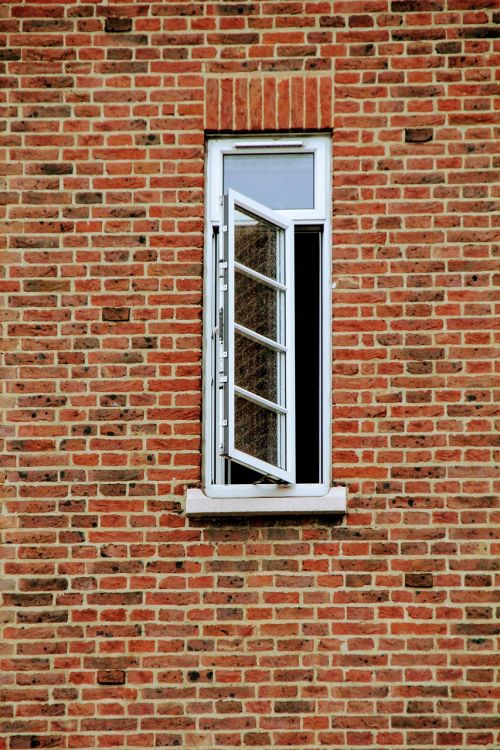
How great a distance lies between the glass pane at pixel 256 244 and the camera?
6492mm

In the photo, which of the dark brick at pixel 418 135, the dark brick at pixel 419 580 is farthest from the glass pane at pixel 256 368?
the dark brick at pixel 418 135

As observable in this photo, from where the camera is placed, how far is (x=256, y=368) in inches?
253

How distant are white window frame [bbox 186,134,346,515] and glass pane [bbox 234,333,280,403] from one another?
0.30m

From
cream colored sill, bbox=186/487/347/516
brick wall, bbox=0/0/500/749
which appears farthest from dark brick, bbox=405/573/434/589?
cream colored sill, bbox=186/487/347/516

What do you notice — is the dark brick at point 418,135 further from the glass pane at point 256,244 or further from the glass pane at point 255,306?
the glass pane at point 255,306

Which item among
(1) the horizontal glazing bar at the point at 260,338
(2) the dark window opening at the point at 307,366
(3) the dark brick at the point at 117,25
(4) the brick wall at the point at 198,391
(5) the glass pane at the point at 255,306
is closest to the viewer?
(4) the brick wall at the point at 198,391

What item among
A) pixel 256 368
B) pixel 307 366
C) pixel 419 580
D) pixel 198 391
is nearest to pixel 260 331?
pixel 256 368

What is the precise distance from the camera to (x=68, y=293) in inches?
259

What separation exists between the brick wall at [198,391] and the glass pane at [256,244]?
26 cm

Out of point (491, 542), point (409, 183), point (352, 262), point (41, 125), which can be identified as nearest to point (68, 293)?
point (41, 125)

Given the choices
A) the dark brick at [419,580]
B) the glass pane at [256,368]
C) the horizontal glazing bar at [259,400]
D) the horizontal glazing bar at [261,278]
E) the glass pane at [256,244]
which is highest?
the glass pane at [256,244]

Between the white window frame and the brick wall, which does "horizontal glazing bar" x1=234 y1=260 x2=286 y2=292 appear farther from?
the brick wall

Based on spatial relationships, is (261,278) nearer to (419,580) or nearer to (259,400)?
(259,400)

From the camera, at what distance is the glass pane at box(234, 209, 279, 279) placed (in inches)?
256
